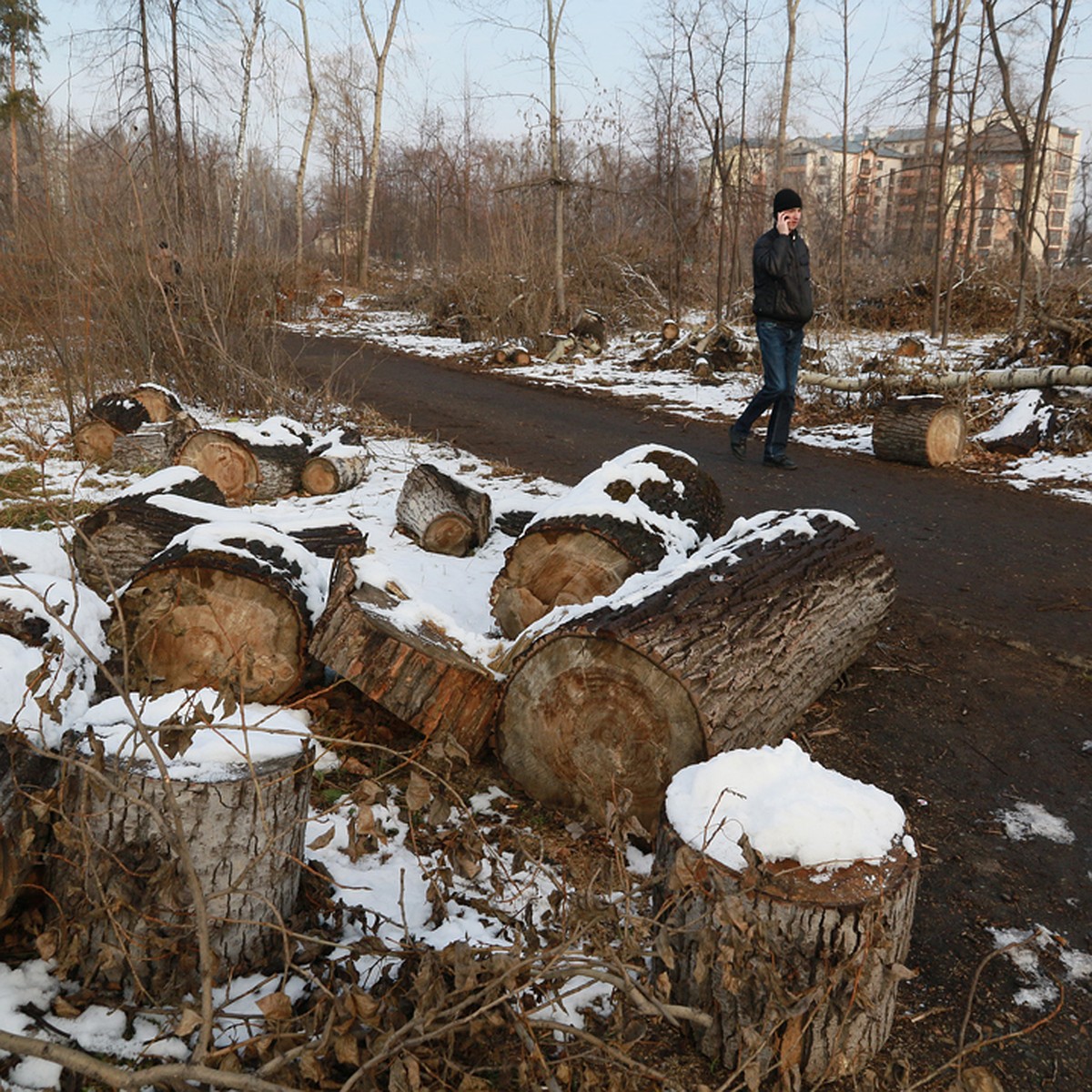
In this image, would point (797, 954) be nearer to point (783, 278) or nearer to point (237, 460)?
point (237, 460)

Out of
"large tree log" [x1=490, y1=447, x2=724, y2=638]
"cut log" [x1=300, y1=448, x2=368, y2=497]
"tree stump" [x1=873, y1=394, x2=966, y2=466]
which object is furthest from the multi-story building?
"large tree log" [x1=490, y1=447, x2=724, y2=638]

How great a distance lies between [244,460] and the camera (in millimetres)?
6102

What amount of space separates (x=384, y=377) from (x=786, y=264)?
713 centimetres

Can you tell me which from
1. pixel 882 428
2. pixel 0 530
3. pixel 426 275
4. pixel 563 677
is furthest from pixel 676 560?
pixel 426 275

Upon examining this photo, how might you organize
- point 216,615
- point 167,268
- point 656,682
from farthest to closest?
1. point 167,268
2. point 216,615
3. point 656,682

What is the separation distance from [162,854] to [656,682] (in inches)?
51.9

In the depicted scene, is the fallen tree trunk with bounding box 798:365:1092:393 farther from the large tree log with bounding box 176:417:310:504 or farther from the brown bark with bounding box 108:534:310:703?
the brown bark with bounding box 108:534:310:703

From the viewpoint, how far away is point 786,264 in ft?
20.9

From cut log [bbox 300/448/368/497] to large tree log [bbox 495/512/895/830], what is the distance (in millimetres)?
3833

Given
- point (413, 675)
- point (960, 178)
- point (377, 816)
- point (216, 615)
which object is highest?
point (960, 178)

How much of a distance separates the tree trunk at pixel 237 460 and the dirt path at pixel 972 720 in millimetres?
2025

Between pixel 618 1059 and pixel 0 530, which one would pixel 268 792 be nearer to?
pixel 618 1059

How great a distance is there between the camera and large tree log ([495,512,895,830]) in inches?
95.8

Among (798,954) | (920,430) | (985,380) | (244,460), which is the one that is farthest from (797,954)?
(985,380)
